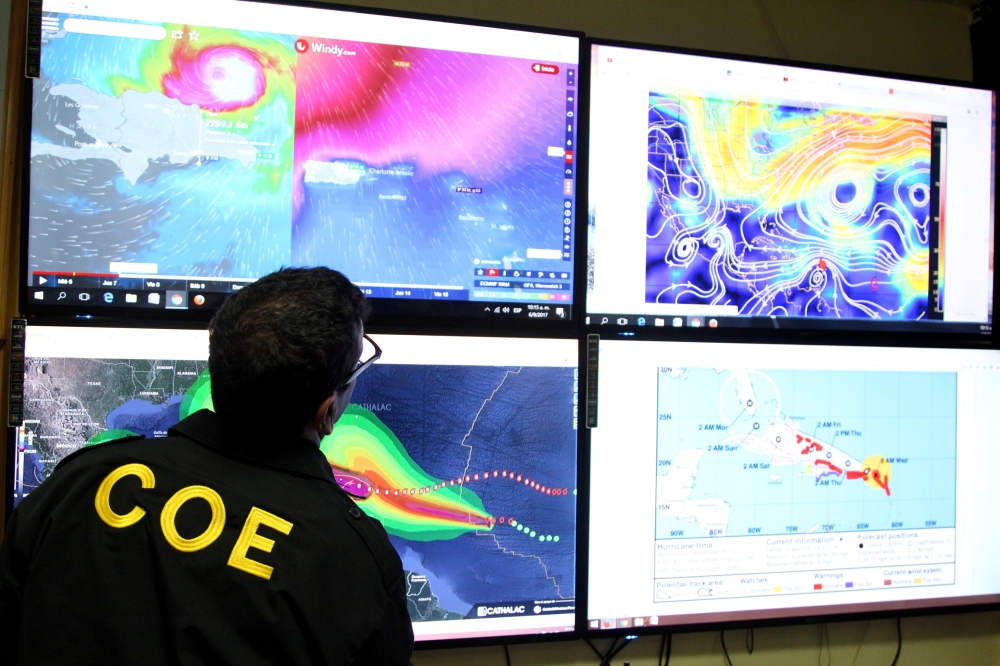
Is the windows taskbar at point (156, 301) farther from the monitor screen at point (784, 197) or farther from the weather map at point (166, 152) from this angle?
the monitor screen at point (784, 197)

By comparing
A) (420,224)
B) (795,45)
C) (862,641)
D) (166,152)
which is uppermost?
(795,45)

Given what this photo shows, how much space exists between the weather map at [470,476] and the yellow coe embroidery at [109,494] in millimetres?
619

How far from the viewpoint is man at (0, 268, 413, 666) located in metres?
0.82

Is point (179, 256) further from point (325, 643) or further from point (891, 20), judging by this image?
point (891, 20)

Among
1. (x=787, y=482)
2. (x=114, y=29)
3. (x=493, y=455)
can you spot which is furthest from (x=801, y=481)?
(x=114, y=29)

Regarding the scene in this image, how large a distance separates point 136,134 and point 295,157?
0.30m

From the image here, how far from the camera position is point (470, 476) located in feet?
5.06

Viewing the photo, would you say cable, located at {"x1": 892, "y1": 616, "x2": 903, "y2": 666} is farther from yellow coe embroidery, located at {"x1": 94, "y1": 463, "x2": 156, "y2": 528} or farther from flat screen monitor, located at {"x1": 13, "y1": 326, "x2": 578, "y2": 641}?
yellow coe embroidery, located at {"x1": 94, "y1": 463, "x2": 156, "y2": 528}

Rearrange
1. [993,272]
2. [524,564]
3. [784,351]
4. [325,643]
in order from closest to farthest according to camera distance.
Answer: [325,643], [524,564], [784,351], [993,272]

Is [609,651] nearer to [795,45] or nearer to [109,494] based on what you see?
[109,494]

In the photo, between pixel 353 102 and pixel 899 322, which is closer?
pixel 353 102

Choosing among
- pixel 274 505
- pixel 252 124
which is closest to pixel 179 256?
pixel 252 124

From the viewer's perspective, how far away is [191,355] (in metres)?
1.44

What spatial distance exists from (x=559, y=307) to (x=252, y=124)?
74 centimetres
